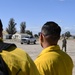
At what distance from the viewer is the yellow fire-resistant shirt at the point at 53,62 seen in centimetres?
354

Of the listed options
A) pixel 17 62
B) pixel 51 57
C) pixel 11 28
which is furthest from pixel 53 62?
pixel 11 28

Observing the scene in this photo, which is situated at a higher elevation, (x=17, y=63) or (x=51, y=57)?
(x=17, y=63)

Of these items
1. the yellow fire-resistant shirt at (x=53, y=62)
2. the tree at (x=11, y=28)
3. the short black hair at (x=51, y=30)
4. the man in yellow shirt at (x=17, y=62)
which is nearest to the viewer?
the man in yellow shirt at (x=17, y=62)

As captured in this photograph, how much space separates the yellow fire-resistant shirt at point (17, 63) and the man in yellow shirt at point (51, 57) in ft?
4.28

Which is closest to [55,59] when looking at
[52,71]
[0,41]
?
[52,71]

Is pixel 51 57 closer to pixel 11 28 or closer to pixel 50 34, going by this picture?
pixel 50 34

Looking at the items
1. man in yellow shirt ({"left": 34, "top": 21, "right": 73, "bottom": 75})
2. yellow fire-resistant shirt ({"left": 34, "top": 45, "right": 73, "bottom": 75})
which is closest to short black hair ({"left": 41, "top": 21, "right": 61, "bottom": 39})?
man in yellow shirt ({"left": 34, "top": 21, "right": 73, "bottom": 75})

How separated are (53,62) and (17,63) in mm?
1572

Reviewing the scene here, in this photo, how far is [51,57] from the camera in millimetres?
3660

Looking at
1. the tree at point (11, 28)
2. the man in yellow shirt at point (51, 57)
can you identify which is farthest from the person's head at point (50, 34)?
the tree at point (11, 28)

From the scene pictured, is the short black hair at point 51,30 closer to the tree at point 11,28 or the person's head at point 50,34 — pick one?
the person's head at point 50,34

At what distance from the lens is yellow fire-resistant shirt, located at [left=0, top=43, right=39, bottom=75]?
2059mm

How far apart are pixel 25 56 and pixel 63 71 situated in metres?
1.55

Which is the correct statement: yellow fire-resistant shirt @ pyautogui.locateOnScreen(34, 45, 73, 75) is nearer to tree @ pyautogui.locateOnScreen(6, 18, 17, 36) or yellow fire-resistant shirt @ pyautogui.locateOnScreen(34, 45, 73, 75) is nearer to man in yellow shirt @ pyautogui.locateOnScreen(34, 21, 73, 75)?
man in yellow shirt @ pyautogui.locateOnScreen(34, 21, 73, 75)
